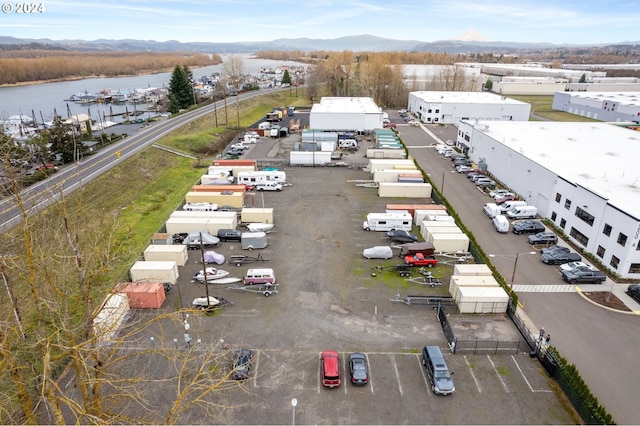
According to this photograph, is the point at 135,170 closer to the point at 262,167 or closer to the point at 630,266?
the point at 262,167

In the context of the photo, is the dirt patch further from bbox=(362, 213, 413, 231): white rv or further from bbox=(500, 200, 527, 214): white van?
bbox=(362, 213, 413, 231): white rv

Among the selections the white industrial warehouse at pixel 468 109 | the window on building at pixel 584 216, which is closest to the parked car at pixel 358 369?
the window on building at pixel 584 216

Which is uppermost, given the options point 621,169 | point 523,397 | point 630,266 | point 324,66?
point 324,66

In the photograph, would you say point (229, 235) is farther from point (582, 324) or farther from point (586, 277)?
point (586, 277)

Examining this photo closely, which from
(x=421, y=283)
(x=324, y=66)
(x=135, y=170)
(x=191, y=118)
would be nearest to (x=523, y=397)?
(x=421, y=283)

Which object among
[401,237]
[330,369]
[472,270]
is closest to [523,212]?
[401,237]

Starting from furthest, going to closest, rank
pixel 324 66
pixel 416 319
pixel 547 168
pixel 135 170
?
pixel 324 66 → pixel 135 170 → pixel 547 168 → pixel 416 319
